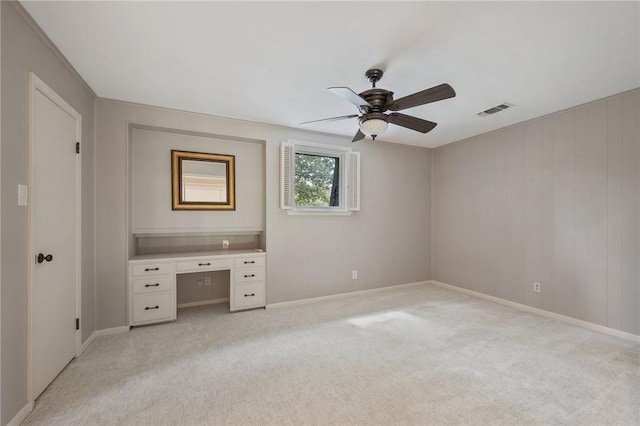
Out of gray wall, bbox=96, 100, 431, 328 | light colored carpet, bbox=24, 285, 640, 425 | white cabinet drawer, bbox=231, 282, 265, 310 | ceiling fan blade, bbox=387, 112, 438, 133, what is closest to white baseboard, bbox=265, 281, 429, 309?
gray wall, bbox=96, 100, 431, 328

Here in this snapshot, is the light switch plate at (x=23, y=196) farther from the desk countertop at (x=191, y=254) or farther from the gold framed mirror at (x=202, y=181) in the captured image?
the gold framed mirror at (x=202, y=181)

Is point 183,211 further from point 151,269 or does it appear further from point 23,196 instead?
point 23,196

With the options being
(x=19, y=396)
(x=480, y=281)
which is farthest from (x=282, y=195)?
(x=480, y=281)

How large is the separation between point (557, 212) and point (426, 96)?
8.76ft

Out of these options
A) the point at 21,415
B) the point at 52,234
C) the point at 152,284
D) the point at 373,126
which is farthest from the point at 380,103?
the point at 21,415

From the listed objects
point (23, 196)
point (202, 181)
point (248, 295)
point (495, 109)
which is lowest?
point (248, 295)

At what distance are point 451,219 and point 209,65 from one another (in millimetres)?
4269

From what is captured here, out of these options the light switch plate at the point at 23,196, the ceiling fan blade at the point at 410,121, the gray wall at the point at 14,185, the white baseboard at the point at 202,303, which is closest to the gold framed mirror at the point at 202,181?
the white baseboard at the point at 202,303

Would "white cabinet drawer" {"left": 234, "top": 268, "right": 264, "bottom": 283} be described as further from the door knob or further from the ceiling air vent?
the ceiling air vent

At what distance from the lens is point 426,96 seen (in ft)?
6.66

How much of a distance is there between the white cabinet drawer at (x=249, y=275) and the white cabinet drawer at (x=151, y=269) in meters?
0.78

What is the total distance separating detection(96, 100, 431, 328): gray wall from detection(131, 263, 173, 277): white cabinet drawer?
132 mm

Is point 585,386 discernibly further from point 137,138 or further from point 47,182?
point 137,138

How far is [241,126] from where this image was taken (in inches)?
142
